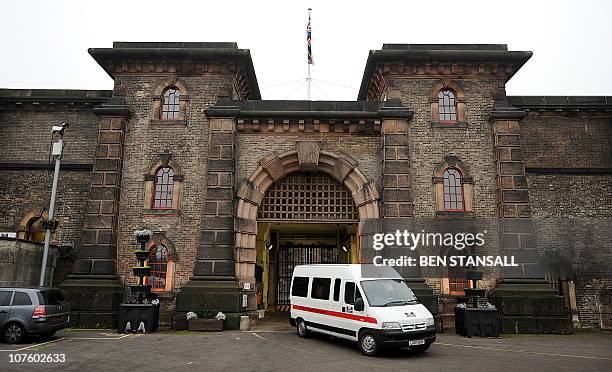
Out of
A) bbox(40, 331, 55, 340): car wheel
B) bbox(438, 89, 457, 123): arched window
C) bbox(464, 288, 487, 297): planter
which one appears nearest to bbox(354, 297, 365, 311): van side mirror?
bbox(464, 288, 487, 297): planter

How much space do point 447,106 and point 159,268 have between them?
1280 cm

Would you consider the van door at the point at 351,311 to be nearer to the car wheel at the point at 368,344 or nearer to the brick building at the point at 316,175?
the car wheel at the point at 368,344

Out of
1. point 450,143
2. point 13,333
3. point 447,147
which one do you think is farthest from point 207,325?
point 450,143

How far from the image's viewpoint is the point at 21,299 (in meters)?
11.4

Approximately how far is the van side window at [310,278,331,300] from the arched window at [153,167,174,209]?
23.2 feet

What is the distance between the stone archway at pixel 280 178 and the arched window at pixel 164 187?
107 inches

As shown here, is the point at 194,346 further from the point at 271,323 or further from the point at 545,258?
the point at 545,258

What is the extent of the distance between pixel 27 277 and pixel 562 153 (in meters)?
21.7

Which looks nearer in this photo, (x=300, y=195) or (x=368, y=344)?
(x=368, y=344)

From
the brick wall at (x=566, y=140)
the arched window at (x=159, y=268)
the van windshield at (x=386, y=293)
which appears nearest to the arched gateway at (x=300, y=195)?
the arched window at (x=159, y=268)

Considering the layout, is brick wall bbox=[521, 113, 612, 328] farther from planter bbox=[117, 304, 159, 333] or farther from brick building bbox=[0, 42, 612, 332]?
planter bbox=[117, 304, 159, 333]

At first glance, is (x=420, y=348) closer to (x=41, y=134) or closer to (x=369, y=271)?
(x=369, y=271)

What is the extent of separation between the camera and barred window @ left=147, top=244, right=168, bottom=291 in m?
15.8

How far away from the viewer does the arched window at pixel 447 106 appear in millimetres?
17281
